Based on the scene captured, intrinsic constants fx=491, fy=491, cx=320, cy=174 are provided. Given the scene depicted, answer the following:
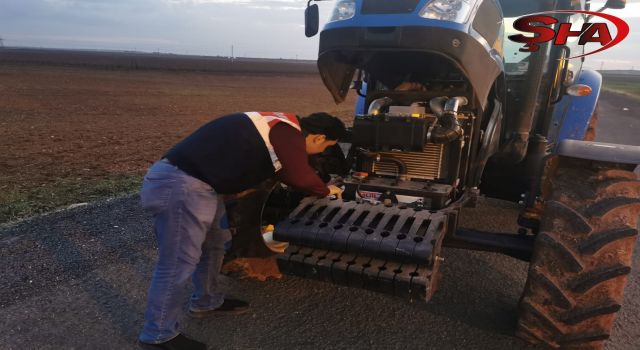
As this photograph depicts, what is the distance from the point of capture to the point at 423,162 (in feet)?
A: 11.6

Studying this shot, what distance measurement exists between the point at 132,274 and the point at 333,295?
165 centimetres

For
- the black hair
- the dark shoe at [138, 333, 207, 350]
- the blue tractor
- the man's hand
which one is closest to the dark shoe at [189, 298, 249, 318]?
the dark shoe at [138, 333, 207, 350]

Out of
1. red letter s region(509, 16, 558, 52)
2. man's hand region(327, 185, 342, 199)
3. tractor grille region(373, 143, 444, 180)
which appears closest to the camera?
man's hand region(327, 185, 342, 199)

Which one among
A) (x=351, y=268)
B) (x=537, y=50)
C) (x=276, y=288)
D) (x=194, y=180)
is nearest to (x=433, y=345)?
(x=351, y=268)

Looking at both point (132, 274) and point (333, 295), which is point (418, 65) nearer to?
point (333, 295)

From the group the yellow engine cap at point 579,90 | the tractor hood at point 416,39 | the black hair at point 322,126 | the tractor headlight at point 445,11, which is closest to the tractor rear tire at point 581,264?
the tractor hood at point 416,39

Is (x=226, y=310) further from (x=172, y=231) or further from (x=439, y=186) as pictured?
(x=439, y=186)

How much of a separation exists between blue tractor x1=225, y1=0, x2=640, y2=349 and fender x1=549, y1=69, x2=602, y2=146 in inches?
42.8

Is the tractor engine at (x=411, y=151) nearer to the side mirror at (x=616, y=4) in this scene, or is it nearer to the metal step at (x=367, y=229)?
the metal step at (x=367, y=229)

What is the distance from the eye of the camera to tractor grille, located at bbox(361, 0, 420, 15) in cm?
311

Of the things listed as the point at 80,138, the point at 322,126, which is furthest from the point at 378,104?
the point at 80,138

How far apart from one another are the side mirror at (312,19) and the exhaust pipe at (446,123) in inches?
46.7

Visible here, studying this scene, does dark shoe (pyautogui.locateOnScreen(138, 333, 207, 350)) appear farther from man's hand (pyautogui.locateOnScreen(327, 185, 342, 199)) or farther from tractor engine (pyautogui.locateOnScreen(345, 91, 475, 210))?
tractor engine (pyautogui.locateOnScreen(345, 91, 475, 210))

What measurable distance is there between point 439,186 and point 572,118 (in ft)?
8.34
